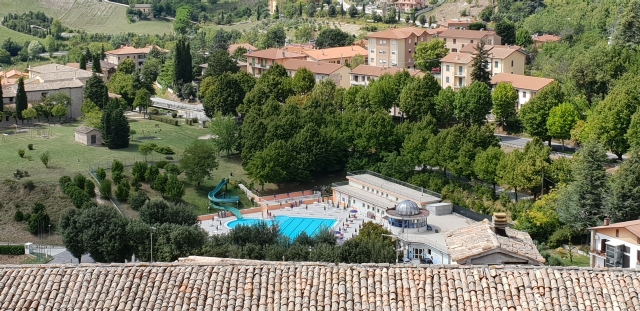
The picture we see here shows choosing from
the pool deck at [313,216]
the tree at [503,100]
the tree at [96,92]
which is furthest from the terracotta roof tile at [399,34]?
the pool deck at [313,216]

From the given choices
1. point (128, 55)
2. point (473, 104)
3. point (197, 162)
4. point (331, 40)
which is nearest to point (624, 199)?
point (473, 104)

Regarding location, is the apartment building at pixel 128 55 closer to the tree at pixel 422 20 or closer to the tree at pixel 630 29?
the tree at pixel 422 20

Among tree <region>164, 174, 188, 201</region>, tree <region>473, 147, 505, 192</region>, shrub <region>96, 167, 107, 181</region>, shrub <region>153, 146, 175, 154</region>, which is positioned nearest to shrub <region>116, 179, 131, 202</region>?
shrub <region>96, 167, 107, 181</region>

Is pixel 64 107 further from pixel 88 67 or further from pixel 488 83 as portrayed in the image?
pixel 488 83

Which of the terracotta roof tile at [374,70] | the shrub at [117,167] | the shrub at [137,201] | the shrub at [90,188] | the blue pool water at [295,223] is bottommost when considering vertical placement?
the blue pool water at [295,223]

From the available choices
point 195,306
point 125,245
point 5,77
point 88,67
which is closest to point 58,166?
point 125,245

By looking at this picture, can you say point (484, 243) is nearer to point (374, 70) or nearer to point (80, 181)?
point (80, 181)
